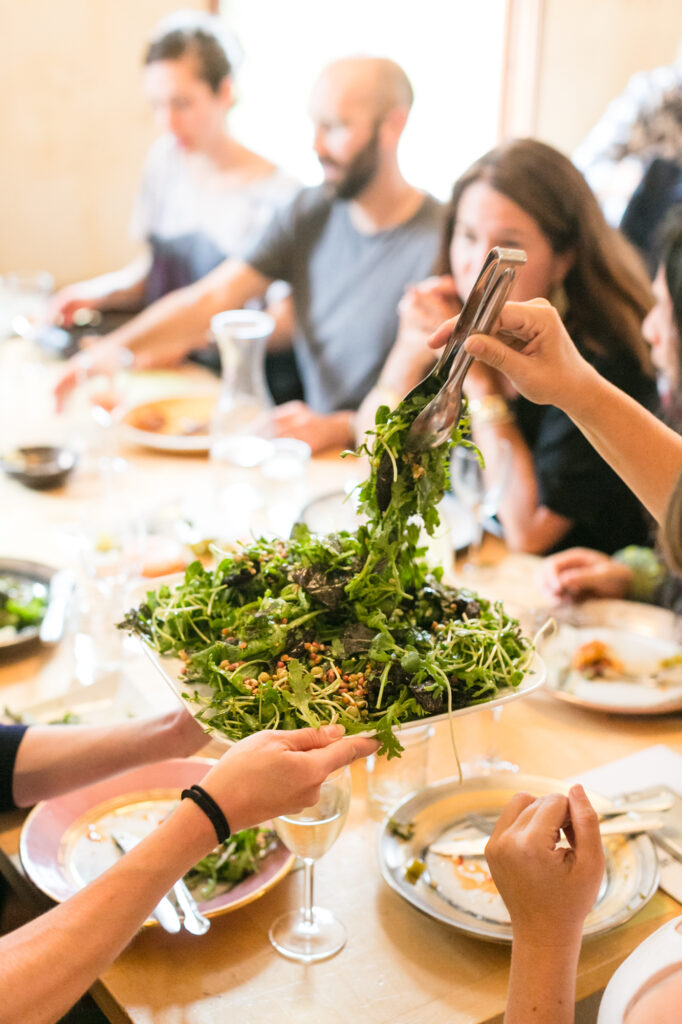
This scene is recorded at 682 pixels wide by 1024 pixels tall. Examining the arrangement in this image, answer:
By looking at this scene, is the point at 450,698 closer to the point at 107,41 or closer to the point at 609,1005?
the point at 609,1005

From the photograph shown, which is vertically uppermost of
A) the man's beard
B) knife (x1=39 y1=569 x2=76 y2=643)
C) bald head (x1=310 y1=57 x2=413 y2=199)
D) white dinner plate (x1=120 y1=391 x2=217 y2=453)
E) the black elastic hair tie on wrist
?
bald head (x1=310 y1=57 x2=413 y2=199)

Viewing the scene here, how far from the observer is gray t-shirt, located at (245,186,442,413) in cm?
277

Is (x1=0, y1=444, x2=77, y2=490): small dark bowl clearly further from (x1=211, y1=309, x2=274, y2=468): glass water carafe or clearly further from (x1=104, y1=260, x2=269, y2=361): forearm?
(x1=104, y1=260, x2=269, y2=361): forearm

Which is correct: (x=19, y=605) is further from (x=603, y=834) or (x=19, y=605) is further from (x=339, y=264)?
(x=339, y=264)

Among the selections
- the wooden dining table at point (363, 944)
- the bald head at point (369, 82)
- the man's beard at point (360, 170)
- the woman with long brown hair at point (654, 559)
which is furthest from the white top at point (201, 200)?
the wooden dining table at point (363, 944)

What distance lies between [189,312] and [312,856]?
2.37 meters

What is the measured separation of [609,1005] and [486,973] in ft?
0.60

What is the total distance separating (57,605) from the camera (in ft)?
5.48

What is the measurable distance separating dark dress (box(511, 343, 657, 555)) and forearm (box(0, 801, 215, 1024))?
1340 millimetres

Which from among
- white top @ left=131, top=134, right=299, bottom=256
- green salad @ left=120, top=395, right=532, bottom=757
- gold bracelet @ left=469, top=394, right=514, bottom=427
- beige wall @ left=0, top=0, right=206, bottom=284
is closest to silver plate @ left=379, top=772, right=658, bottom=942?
green salad @ left=120, top=395, right=532, bottom=757

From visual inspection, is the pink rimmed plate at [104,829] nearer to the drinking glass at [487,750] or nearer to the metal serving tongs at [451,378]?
the drinking glass at [487,750]

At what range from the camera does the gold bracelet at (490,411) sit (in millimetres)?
2062

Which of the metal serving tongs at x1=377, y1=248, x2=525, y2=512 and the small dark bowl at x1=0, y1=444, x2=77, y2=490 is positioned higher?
the metal serving tongs at x1=377, y1=248, x2=525, y2=512

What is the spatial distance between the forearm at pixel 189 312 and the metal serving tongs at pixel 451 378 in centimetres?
223
